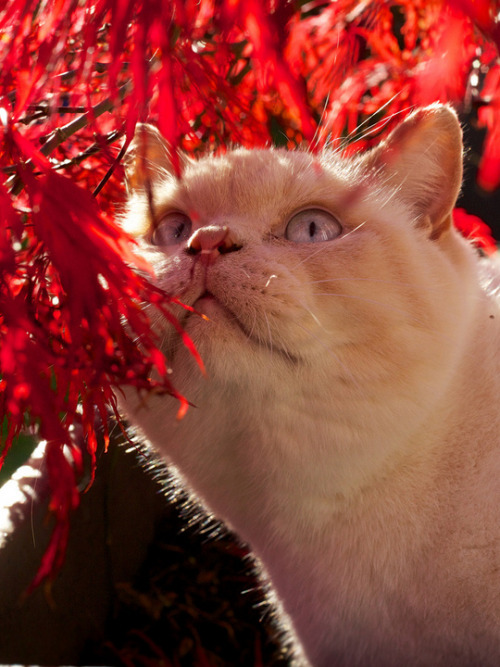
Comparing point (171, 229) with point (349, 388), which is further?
point (171, 229)

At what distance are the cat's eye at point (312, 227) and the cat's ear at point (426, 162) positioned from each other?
152 millimetres

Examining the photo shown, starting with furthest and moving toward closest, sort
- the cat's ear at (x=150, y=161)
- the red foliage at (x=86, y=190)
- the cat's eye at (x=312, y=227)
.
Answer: the cat's ear at (x=150, y=161), the cat's eye at (x=312, y=227), the red foliage at (x=86, y=190)

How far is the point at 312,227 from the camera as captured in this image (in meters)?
0.82

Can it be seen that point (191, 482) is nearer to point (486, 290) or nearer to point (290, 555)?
point (290, 555)

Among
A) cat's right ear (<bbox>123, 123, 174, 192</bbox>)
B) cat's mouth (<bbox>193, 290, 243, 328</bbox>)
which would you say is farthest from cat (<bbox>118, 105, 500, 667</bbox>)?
cat's right ear (<bbox>123, 123, 174, 192</bbox>)

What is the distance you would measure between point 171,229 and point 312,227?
0.76 feet

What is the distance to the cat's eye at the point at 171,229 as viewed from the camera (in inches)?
35.5

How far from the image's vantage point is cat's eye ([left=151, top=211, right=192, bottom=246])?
2.96 feet

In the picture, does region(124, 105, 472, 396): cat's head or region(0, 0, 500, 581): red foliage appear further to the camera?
region(124, 105, 472, 396): cat's head

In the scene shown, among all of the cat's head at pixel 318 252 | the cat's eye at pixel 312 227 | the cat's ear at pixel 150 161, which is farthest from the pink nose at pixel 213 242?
the cat's ear at pixel 150 161

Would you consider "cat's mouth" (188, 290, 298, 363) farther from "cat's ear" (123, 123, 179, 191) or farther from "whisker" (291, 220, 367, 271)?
"cat's ear" (123, 123, 179, 191)

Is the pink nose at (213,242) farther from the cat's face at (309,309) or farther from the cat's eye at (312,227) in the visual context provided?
the cat's eye at (312,227)

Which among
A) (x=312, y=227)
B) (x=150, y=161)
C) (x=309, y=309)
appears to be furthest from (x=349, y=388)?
(x=150, y=161)

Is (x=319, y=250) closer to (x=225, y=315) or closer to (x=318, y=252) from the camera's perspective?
(x=318, y=252)
